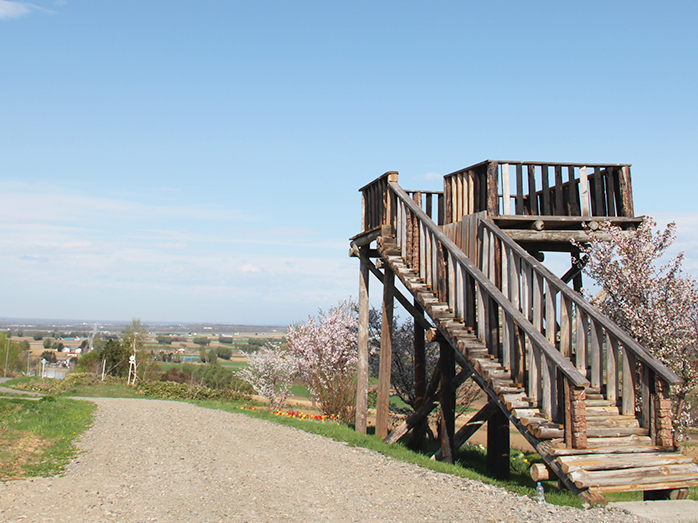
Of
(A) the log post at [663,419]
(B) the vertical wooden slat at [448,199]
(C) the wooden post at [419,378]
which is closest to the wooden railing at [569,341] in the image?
(A) the log post at [663,419]

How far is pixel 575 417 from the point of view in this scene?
588 centimetres

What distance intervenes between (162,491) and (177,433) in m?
4.38

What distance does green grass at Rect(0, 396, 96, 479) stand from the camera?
26.0 feet

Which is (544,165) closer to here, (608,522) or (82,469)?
(608,522)

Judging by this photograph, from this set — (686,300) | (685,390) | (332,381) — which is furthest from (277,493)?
(332,381)

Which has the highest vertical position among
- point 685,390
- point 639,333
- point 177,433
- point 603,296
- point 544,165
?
point 544,165

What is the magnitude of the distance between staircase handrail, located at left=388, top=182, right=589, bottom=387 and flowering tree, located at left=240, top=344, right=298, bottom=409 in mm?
14092

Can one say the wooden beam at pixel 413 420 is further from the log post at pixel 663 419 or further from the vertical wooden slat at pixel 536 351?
the log post at pixel 663 419

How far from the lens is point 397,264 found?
9773 millimetres

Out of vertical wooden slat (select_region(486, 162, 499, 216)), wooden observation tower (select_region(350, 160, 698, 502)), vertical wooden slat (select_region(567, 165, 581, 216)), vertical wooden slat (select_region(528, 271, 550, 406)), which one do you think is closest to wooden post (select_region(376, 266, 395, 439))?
wooden observation tower (select_region(350, 160, 698, 502))

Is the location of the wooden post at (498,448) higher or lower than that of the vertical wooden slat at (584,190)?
lower

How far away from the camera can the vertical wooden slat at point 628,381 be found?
6.41 meters

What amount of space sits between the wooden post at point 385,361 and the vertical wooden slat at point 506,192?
2826 mm

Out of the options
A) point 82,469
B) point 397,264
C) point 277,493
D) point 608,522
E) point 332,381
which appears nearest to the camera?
point 608,522
